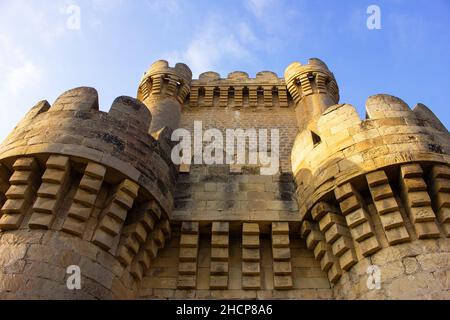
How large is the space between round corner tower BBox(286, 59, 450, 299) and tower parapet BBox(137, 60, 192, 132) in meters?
5.38

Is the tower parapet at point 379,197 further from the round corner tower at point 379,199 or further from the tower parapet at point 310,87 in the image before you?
the tower parapet at point 310,87

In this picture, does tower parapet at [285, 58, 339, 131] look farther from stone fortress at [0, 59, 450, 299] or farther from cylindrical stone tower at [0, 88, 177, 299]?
cylindrical stone tower at [0, 88, 177, 299]

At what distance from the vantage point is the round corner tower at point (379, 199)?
529 cm

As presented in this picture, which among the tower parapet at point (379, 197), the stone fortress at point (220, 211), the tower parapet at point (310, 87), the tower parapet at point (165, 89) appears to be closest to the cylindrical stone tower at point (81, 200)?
the stone fortress at point (220, 211)

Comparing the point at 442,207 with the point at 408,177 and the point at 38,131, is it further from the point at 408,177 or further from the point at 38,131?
the point at 38,131

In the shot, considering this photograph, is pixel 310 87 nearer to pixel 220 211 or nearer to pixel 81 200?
pixel 220 211

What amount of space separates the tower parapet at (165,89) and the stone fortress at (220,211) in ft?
13.8

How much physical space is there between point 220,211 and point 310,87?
6.79 meters

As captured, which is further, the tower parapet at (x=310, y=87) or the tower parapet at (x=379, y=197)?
the tower parapet at (x=310, y=87)

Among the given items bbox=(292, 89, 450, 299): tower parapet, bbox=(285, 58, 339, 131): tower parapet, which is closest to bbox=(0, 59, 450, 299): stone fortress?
bbox=(292, 89, 450, 299): tower parapet

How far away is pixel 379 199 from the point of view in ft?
19.2

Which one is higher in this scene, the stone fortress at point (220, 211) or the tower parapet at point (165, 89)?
the tower parapet at point (165, 89)

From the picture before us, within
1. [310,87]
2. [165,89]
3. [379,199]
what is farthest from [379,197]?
[165,89]

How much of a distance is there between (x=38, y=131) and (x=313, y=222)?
170 inches
